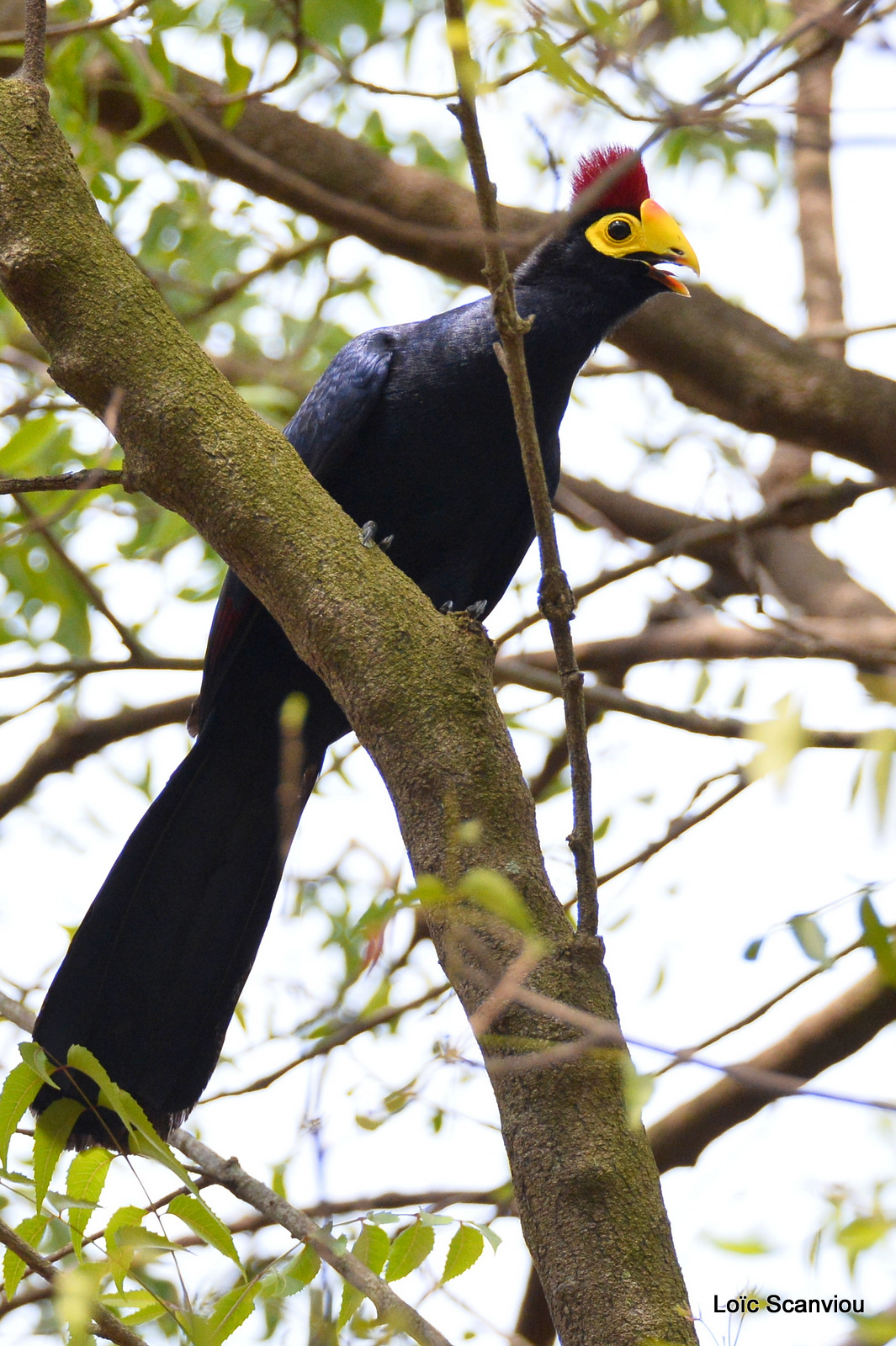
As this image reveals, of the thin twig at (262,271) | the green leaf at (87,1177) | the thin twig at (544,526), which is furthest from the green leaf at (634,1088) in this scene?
the thin twig at (262,271)

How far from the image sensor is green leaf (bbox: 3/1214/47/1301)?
5.78ft

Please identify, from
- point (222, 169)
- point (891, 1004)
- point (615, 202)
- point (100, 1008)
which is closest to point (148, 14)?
point (222, 169)

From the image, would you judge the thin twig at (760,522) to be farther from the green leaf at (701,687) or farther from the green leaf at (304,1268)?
the green leaf at (304,1268)

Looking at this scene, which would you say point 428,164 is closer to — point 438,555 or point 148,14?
point 148,14

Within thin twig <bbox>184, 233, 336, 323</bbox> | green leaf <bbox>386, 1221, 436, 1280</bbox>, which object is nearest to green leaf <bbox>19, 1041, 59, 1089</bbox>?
green leaf <bbox>386, 1221, 436, 1280</bbox>

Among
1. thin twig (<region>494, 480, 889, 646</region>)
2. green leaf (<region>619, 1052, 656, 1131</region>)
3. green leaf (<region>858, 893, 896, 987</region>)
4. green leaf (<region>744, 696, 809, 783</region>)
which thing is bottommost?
green leaf (<region>619, 1052, 656, 1131</region>)

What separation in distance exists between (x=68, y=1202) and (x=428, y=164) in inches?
167

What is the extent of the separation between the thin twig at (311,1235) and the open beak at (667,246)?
97.0 inches

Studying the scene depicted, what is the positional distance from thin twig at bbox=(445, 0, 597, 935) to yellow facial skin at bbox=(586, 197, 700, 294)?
191 centimetres

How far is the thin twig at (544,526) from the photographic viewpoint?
1.67m

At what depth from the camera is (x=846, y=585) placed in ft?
13.9

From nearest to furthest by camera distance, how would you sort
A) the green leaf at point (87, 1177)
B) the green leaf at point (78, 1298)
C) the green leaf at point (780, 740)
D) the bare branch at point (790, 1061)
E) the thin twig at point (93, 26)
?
the green leaf at point (780, 740) → the green leaf at point (78, 1298) → the green leaf at point (87, 1177) → the thin twig at point (93, 26) → the bare branch at point (790, 1061)

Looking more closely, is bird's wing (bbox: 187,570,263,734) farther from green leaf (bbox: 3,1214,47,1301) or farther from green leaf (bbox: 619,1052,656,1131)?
green leaf (bbox: 619,1052,656,1131)

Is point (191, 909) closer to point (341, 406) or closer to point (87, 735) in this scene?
point (341, 406)
